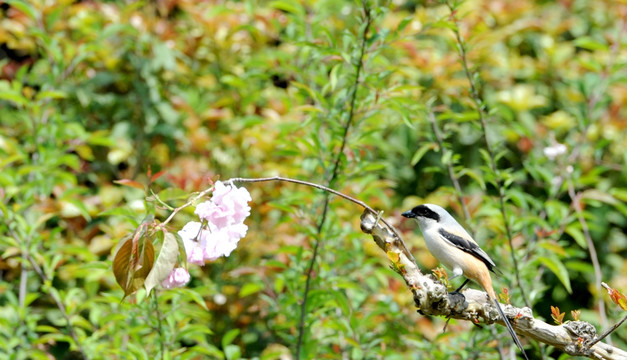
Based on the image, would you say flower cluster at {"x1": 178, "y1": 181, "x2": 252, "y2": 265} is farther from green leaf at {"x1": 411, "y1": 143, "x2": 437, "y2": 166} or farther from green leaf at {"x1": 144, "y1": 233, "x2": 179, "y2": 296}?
green leaf at {"x1": 411, "y1": 143, "x2": 437, "y2": 166}

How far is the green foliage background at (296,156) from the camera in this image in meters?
3.23

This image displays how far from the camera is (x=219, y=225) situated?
6.41 ft

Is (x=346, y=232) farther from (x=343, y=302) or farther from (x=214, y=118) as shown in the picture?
(x=214, y=118)

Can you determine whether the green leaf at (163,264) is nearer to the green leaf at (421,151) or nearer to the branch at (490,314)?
the branch at (490,314)

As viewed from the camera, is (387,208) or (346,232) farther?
(387,208)

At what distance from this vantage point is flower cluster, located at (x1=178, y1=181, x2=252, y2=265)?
1.91m

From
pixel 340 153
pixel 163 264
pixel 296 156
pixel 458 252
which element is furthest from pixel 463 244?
pixel 296 156

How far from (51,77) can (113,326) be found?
1.66 meters

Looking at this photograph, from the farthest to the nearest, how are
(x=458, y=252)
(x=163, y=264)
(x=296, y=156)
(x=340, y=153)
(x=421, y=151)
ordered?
(x=296, y=156) < (x=421, y=151) < (x=340, y=153) < (x=458, y=252) < (x=163, y=264)

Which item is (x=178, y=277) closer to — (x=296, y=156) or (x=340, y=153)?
(x=340, y=153)

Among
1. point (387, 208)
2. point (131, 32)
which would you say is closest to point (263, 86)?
point (131, 32)

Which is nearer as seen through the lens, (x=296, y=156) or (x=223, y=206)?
(x=223, y=206)

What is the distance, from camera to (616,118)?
554 cm

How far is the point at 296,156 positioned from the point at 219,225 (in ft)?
7.29
